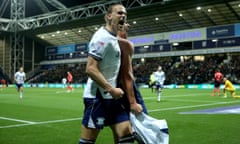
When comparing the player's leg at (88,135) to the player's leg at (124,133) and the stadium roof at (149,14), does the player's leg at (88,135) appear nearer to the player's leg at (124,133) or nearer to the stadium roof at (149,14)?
the player's leg at (124,133)

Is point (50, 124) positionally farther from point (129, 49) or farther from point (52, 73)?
point (52, 73)

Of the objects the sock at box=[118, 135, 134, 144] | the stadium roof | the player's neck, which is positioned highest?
the stadium roof

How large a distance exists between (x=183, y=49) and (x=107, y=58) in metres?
42.3

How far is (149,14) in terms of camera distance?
44.1 metres

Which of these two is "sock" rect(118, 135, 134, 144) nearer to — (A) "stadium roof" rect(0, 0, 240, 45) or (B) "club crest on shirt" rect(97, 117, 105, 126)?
(B) "club crest on shirt" rect(97, 117, 105, 126)

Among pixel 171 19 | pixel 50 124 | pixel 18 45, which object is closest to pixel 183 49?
pixel 171 19

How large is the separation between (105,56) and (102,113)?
663 millimetres

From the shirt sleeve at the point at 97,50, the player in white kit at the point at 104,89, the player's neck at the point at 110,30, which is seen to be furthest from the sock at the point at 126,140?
the player's neck at the point at 110,30

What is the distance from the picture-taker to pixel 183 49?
4512 cm

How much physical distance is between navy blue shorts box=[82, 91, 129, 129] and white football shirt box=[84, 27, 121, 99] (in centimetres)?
7

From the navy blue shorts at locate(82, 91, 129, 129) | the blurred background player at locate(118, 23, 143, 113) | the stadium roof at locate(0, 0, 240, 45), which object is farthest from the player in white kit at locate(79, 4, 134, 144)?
the stadium roof at locate(0, 0, 240, 45)

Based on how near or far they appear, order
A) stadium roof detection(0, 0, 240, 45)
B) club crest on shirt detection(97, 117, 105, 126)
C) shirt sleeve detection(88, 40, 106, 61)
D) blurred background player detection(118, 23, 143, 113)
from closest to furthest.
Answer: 1. shirt sleeve detection(88, 40, 106, 61)
2. club crest on shirt detection(97, 117, 105, 126)
3. blurred background player detection(118, 23, 143, 113)
4. stadium roof detection(0, 0, 240, 45)

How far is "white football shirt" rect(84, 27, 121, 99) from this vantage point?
149 inches

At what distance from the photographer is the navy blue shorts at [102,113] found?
388cm
